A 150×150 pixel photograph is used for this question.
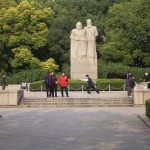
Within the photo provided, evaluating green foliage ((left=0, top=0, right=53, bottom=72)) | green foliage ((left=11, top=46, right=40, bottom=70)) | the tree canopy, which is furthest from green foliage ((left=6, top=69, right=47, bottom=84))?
green foliage ((left=0, top=0, right=53, bottom=72))

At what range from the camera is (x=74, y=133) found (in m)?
12.4

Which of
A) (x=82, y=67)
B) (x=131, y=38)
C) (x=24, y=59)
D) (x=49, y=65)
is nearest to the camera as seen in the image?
(x=82, y=67)

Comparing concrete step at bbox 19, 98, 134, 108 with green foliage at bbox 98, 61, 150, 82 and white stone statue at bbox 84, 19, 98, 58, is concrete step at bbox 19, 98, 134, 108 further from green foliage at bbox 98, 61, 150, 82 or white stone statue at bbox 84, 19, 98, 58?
green foliage at bbox 98, 61, 150, 82

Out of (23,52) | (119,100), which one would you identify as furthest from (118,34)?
(119,100)

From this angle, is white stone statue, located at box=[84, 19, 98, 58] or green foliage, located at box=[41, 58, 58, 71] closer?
white stone statue, located at box=[84, 19, 98, 58]

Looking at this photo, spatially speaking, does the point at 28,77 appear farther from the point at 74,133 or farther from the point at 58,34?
the point at 74,133

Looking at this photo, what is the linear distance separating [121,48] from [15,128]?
1287 inches

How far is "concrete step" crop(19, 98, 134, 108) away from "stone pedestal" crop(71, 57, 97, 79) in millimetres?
14895

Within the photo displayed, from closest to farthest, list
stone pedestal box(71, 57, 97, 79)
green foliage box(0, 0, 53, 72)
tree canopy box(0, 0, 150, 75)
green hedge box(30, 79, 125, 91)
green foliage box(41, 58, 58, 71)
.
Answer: green hedge box(30, 79, 125, 91), stone pedestal box(71, 57, 97, 79), tree canopy box(0, 0, 150, 75), green foliage box(41, 58, 58, 71), green foliage box(0, 0, 53, 72)

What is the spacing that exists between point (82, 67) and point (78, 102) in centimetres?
1542

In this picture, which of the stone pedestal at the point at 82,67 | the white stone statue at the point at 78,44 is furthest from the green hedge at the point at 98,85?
the white stone statue at the point at 78,44

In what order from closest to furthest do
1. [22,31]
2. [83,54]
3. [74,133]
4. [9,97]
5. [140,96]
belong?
[74,133] → [140,96] → [9,97] → [83,54] → [22,31]

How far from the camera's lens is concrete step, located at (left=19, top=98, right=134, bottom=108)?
2291 centimetres

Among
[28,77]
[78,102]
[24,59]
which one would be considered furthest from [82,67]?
[78,102]
